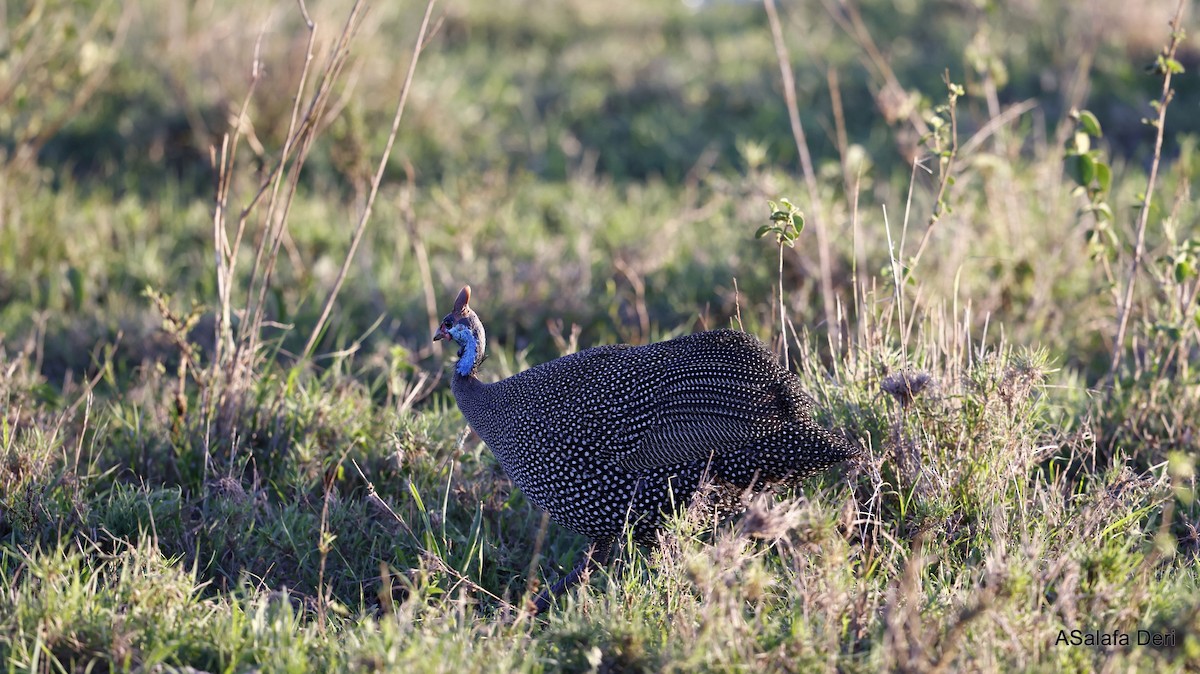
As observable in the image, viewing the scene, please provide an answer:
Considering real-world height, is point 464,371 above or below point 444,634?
above

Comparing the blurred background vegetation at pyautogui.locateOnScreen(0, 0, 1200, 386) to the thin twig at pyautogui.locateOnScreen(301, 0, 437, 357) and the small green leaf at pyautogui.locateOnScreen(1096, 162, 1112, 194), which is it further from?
the small green leaf at pyautogui.locateOnScreen(1096, 162, 1112, 194)

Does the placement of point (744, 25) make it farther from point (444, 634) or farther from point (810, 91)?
point (444, 634)

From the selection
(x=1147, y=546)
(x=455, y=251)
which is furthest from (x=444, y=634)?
(x=455, y=251)

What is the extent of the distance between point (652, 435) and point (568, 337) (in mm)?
1777

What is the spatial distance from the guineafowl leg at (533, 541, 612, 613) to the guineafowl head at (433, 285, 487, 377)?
2.17 ft

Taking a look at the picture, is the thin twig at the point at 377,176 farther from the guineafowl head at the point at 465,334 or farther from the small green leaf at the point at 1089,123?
the small green leaf at the point at 1089,123

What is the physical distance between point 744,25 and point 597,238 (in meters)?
4.49

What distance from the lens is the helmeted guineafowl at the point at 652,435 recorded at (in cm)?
305

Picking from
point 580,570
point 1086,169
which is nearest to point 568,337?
point 580,570

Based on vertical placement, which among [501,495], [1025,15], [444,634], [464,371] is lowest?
[501,495]

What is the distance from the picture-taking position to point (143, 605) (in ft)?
8.88

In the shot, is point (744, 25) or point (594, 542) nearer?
point (594, 542)

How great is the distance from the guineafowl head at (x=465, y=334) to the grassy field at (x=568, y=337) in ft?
0.88

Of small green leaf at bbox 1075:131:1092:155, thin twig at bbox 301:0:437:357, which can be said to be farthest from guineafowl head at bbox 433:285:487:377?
small green leaf at bbox 1075:131:1092:155
